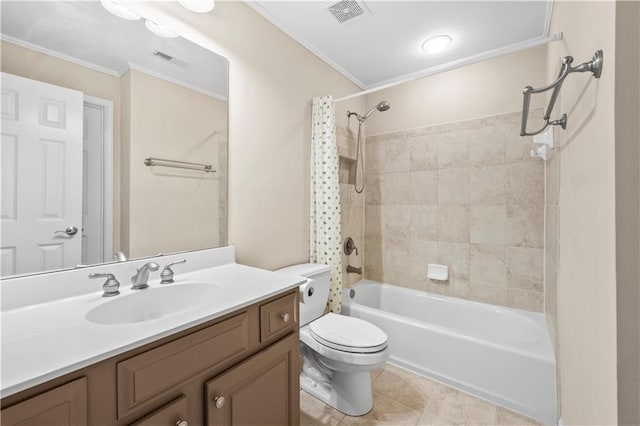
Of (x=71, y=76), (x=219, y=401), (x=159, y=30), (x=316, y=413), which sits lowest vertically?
(x=316, y=413)

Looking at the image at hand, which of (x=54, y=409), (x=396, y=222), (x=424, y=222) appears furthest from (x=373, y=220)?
(x=54, y=409)

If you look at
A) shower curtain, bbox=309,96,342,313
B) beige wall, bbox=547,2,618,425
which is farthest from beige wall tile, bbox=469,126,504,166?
shower curtain, bbox=309,96,342,313

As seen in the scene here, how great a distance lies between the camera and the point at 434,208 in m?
2.45

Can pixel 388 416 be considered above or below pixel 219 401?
below

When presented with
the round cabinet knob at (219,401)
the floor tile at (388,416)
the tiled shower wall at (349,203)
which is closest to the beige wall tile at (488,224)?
the tiled shower wall at (349,203)

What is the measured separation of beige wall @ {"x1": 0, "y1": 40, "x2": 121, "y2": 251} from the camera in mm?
918

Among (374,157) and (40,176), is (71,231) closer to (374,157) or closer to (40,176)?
(40,176)

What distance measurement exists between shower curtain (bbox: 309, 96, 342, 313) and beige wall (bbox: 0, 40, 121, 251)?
1.27 m

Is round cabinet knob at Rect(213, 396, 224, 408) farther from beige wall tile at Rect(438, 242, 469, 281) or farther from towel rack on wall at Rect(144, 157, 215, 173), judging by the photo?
beige wall tile at Rect(438, 242, 469, 281)

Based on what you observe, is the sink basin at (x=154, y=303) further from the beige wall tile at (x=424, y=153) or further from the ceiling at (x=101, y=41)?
the beige wall tile at (x=424, y=153)

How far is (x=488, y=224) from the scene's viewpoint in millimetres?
2203

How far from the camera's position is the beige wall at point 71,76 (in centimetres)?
92

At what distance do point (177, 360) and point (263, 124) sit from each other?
1.43m

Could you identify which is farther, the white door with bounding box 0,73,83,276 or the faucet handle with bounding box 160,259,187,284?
the faucet handle with bounding box 160,259,187,284
